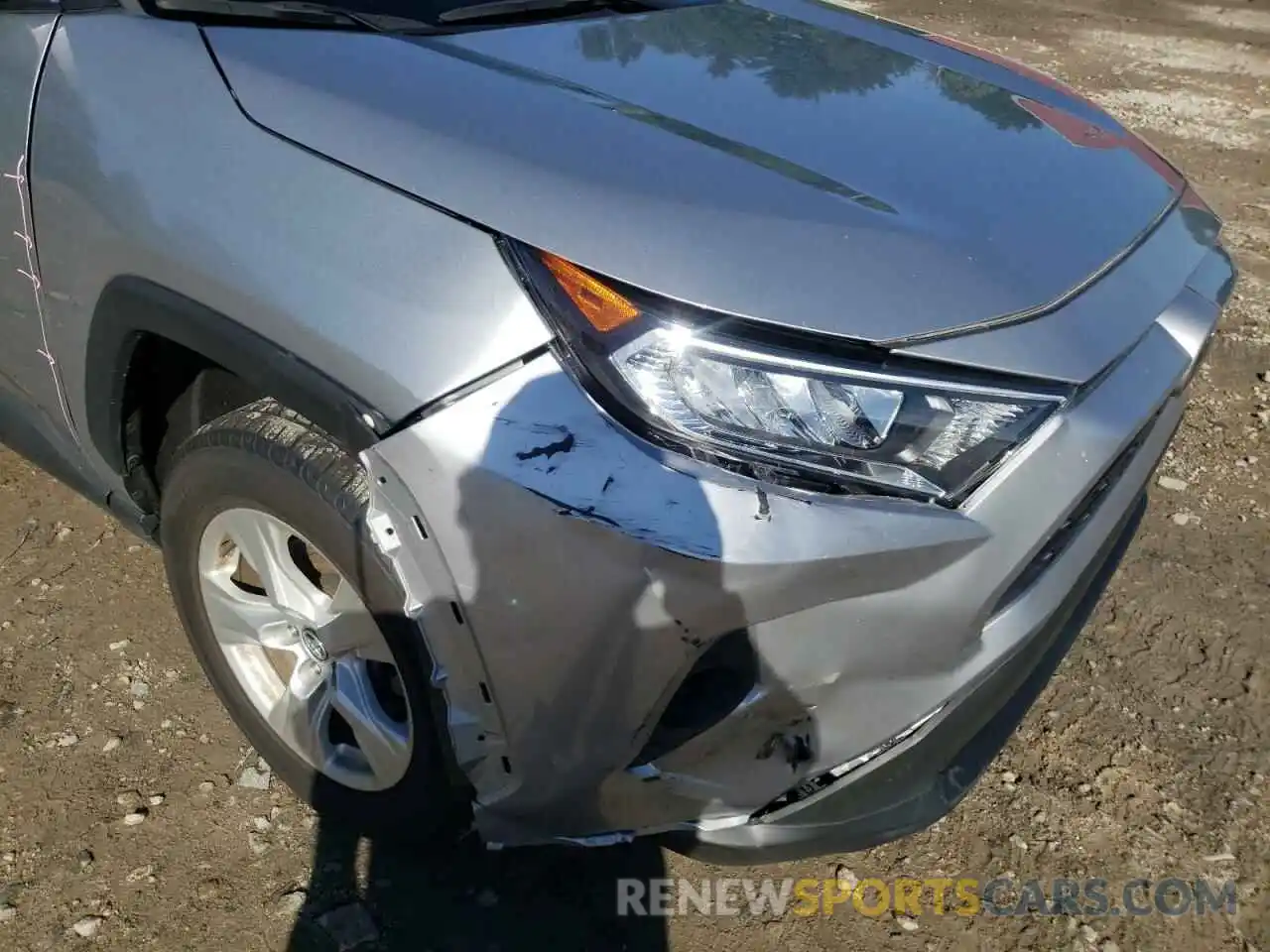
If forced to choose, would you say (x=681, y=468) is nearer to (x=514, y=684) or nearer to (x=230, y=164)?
(x=514, y=684)

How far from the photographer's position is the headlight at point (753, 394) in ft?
4.60

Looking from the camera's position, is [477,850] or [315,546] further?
[477,850]

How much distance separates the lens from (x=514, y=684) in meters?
1.51

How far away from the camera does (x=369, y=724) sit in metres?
1.88

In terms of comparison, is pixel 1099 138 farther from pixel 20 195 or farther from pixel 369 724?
pixel 20 195

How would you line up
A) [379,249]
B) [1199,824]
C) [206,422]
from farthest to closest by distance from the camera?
[1199,824] → [206,422] → [379,249]

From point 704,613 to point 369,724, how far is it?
0.82 metres

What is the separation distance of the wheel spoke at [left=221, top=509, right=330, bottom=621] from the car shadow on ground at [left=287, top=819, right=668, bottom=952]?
51 centimetres

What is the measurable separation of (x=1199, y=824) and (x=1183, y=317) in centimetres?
112

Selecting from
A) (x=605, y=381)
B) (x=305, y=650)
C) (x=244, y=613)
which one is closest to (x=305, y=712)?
(x=305, y=650)

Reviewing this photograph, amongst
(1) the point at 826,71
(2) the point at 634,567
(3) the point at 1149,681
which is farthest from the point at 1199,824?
(1) the point at 826,71

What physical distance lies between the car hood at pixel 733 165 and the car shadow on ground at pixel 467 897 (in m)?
1.22

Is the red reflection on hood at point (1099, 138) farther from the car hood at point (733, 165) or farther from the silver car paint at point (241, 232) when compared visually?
the silver car paint at point (241, 232)

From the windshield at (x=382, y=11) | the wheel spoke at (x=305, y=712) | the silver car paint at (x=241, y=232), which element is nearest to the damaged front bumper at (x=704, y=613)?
the silver car paint at (x=241, y=232)
